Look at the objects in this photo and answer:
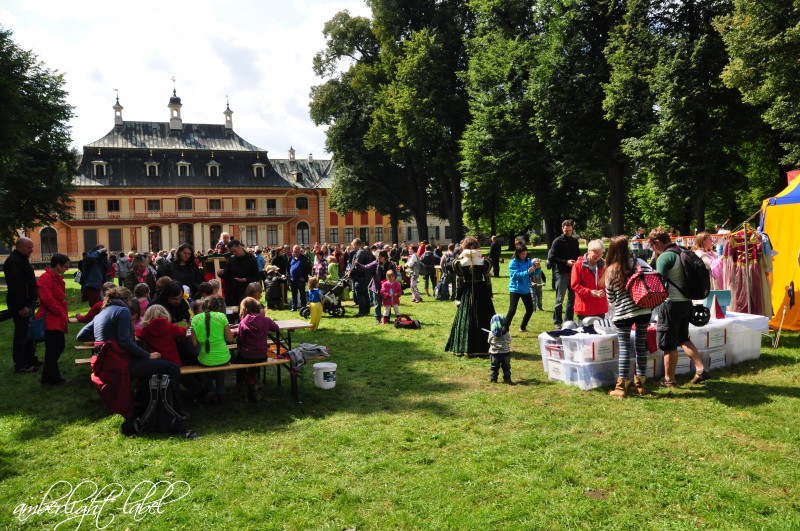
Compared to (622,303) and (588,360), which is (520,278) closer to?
(588,360)

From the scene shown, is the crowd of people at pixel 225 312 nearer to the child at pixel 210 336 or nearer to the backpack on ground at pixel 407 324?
the child at pixel 210 336

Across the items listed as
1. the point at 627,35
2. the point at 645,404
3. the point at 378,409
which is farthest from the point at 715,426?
the point at 627,35

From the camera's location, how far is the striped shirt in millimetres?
6180

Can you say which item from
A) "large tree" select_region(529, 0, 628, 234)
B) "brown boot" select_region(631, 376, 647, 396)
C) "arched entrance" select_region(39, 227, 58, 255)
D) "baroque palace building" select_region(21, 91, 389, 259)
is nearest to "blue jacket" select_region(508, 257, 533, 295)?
"brown boot" select_region(631, 376, 647, 396)

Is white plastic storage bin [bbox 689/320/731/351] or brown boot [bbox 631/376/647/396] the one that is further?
white plastic storage bin [bbox 689/320/731/351]

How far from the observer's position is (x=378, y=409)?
6324mm

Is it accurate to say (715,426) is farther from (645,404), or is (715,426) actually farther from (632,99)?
(632,99)

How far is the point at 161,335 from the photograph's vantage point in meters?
6.00

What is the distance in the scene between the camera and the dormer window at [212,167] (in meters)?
53.3

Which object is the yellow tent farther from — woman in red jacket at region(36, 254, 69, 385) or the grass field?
woman in red jacket at region(36, 254, 69, 385)

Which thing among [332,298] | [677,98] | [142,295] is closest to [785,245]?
[332,298]

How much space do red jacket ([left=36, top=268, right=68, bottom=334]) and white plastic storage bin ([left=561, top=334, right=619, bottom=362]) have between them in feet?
21.4

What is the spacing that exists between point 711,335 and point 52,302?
8670mm

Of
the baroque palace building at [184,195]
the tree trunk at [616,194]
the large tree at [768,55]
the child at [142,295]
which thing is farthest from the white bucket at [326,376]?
the baroque palace building at [184,195]
